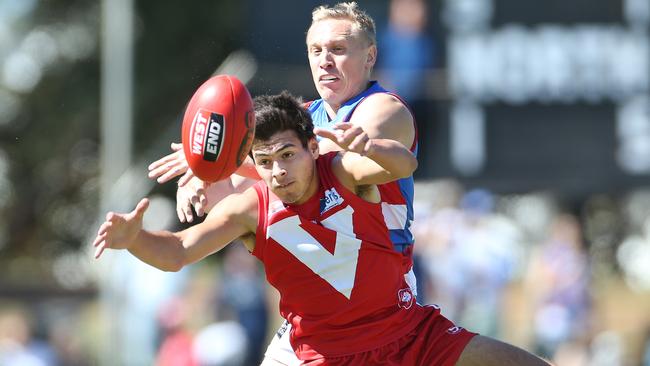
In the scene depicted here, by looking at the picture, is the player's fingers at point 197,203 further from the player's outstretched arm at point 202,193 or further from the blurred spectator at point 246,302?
the blurred spectator at point 246,302

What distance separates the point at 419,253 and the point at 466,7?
2.71m

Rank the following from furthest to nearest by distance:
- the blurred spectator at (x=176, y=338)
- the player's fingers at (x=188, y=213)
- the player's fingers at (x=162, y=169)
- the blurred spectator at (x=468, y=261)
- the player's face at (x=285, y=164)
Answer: the blurred spectator at (x=468, y=261) < the blurred spectator at (x=176, y=338) < the player's fingers at (x=162, y=169) < the player's fingers at (x=188, y=213) < the player's face at (x=285, y=164)

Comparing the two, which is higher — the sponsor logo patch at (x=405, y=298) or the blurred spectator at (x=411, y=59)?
the blurred spectator at (x=411, y=59)

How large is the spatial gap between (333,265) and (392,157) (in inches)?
27.3

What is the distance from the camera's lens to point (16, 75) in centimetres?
2452

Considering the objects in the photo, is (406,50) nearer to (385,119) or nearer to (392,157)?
(385,119)

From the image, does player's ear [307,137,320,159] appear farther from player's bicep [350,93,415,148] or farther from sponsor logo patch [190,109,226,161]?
sponsor logo patch [190,109,226,161]

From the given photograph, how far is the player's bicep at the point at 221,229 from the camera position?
5824 millimetres

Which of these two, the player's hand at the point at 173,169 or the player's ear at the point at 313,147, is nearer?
the player's ear at the point at 313,147

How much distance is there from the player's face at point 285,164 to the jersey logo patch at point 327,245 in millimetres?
146

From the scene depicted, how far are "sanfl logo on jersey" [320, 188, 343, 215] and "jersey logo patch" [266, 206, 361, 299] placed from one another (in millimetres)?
40

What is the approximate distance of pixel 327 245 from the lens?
19.1 feet

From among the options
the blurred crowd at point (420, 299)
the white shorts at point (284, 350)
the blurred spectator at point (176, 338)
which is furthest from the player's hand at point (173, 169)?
the blurred spectator at point (176, 338)

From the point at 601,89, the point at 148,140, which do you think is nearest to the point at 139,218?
the point at 601,89
